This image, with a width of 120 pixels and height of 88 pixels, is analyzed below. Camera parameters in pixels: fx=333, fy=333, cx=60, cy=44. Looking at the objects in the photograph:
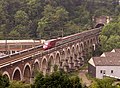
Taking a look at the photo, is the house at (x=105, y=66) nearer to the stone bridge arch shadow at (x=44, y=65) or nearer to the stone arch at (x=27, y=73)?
the stone bridge arch shadow at (x=44, y=65)

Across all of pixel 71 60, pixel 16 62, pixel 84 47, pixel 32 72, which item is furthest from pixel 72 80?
pixel 84 47

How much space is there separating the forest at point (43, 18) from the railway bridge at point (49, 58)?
10965 mm

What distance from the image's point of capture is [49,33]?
81250 mm

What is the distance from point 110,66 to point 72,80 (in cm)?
2535

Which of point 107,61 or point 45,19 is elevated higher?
point 45,19

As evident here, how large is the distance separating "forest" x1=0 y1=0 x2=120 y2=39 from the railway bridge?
36.0 ft

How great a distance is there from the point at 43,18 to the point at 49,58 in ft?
115

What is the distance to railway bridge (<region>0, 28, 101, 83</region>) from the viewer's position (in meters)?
37.7

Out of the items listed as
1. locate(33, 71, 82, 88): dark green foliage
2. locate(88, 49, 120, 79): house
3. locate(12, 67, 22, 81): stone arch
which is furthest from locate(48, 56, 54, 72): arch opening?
locate(33, 71, 82, 88): dark green foliage

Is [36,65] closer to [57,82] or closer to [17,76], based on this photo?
[17,76]

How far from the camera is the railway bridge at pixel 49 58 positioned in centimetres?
3773

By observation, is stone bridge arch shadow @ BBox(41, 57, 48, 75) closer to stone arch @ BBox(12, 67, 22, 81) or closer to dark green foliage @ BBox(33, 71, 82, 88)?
stone arch @ BBox(12, 67, 22, 81)

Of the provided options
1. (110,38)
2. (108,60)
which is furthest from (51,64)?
(110,38)

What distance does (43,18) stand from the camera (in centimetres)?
8369
